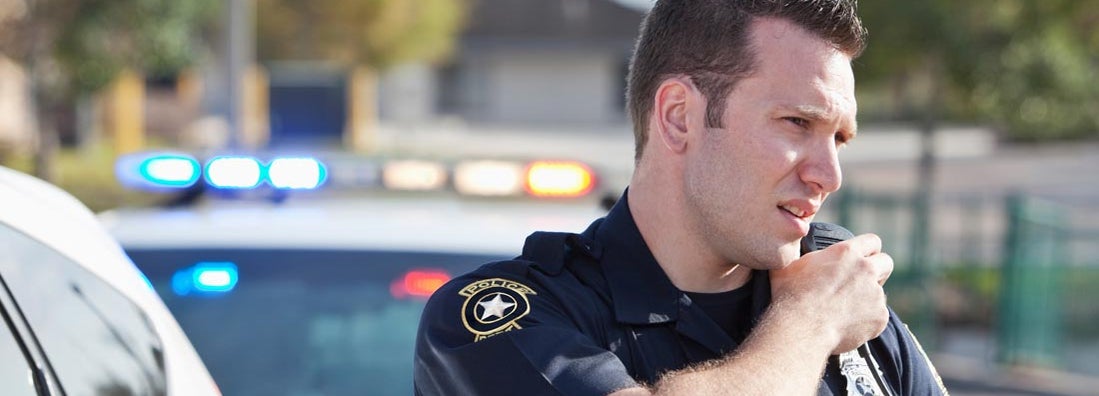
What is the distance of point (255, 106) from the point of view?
30906 mm

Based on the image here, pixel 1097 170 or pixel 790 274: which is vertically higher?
pixel 790 274

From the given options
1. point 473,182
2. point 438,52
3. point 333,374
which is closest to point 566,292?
point 333,374

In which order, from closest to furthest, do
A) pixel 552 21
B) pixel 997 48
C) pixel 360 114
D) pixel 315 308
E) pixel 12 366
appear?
pixel 12 366 → pixel 315 308 → pixel 997 48 → pixel 360 114 → pixel 552 21

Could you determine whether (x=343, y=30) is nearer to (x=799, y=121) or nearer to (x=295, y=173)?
(x=295, y=173)

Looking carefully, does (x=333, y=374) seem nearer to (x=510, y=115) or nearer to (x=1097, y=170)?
(x=1097, y=170)

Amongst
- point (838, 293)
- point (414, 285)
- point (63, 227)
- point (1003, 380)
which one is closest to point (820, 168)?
point (838, 293)

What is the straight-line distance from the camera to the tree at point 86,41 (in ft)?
46.4

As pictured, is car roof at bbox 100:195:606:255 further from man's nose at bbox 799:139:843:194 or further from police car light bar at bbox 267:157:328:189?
man's nose at bbox 799:139:843:194

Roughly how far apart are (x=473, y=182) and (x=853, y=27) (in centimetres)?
299

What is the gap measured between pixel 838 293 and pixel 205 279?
2339 mm

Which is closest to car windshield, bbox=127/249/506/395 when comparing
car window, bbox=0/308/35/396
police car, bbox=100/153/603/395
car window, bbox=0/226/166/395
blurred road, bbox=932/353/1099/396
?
police car, bbox=100/153/603/395

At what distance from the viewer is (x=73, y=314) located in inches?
103

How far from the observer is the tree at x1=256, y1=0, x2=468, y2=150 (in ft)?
88.6

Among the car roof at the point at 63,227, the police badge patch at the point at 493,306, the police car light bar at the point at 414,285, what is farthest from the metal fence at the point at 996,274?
the police badge patch at the point at 493,306
